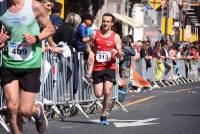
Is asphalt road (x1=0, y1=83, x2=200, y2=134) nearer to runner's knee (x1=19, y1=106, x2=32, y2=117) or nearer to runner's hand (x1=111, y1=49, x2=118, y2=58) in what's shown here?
runner's hand (x1=111, y1=49, x2=118, y2=58)

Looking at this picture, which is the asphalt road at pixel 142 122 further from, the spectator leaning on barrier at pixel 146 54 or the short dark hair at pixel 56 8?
the spectator leaning on barrier at pixel 146 54

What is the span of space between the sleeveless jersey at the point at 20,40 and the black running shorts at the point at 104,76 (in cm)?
431

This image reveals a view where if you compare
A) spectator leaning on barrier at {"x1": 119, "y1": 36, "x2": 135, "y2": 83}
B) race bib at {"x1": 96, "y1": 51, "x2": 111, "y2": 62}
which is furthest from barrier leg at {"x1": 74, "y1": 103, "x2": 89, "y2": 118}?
spectator leaning on barrier at {"x1": 119, "y1": 36, "x2": 135, "y2": 83}

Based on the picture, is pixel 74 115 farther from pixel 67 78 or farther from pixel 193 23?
pixel 193 23

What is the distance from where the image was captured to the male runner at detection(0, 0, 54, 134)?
28.0 ft

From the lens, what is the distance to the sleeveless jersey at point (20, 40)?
8.58 metres

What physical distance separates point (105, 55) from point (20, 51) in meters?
4.42

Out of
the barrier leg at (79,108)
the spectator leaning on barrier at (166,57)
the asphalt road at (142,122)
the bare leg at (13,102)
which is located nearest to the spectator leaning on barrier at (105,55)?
the asphalt road at (142,122)

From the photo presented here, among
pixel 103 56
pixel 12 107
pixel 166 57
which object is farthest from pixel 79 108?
pixel 166 57

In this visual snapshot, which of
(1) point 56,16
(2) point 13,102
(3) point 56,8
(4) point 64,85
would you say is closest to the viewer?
(2) point 13,102

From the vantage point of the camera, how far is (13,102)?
8.50 metres

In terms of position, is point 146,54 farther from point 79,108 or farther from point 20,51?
point 20,51

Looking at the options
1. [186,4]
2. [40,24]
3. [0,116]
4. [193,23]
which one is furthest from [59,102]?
[193,23]

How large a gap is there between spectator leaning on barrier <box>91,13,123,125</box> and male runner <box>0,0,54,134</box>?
13.8ft
